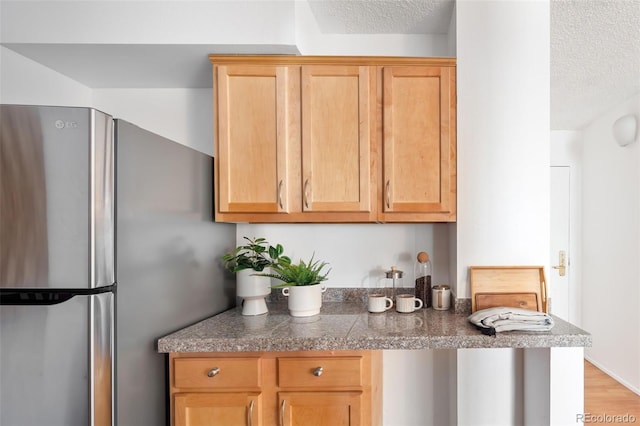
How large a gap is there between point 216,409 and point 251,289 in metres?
0.56

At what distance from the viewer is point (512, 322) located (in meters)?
1.51

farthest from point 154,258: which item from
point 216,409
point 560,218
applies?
point 560,218

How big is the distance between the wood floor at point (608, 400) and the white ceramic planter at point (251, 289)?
269 centimetres

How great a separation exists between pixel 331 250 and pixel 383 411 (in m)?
1.01

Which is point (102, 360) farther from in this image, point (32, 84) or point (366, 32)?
point (366, 32)

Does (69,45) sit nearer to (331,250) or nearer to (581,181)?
(331,250)

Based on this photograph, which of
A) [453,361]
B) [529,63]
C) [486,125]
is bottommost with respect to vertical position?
[453,361]

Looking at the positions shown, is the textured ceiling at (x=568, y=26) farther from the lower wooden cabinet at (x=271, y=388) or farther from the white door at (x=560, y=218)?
the lower wooden cabinet at (x=271, y=388)

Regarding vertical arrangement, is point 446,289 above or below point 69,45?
below

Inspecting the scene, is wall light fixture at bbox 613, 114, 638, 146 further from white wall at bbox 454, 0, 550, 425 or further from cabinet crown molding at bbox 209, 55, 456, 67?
cabinet crown molding at bbox 209, 55, 456, 67

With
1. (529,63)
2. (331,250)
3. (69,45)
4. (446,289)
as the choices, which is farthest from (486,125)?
(69,45)

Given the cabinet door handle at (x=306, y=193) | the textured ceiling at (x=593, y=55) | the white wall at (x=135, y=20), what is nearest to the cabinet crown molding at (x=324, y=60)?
the white wall at (x=135, y=20)

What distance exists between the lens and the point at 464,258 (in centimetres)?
186

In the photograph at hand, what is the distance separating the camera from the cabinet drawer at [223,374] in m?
1.44
